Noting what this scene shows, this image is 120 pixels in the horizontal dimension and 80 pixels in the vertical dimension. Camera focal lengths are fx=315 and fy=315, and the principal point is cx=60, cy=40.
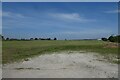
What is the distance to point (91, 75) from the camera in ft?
44.4

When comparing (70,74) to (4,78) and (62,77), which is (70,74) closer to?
(62,77)

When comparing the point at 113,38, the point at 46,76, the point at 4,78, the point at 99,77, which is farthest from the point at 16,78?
the point at 113,38

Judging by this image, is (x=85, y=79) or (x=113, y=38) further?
(x=113, y=38)

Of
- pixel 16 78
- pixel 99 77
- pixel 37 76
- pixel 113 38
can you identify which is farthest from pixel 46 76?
pixel 113 38

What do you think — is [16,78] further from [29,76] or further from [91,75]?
[91,75]

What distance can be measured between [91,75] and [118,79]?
148 cm

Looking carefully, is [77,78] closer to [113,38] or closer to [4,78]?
[4,78]

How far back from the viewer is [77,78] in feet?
41.2

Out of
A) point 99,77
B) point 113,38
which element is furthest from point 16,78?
point 113,38

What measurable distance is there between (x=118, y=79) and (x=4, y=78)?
4.53 meters

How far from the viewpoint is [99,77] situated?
42.3 feet

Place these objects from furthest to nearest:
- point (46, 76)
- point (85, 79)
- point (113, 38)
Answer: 1. point (113, 38)
2. point (46, 76)
3. point (85, 79)

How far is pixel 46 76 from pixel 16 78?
128 centimetres

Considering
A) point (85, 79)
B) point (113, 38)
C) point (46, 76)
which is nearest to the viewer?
point (85, 79)
